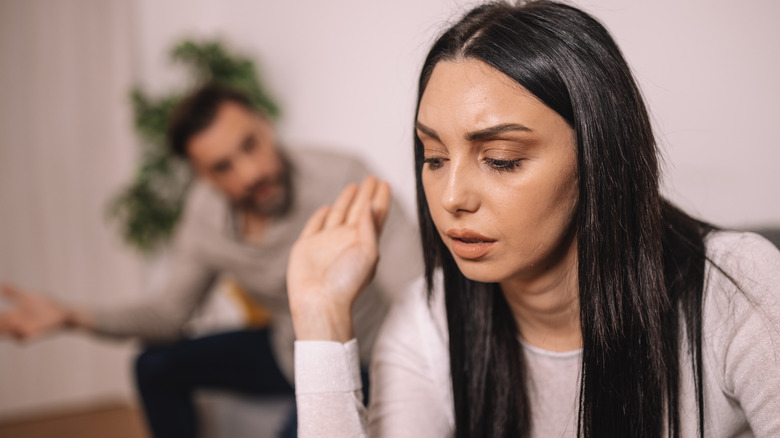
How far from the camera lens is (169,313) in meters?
2.11

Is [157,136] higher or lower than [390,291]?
higher

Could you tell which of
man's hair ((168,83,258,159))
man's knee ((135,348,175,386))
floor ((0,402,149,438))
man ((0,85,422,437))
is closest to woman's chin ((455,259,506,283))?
man ((0,85,422,437))

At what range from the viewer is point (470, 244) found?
82 centimetres

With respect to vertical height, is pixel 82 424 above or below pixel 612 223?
below

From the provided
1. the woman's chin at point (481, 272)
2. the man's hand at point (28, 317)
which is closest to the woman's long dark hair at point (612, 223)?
the woman's chin at point (481, 272)

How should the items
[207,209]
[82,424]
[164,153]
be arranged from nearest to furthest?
[207,209]
[164,153]
[82,424]

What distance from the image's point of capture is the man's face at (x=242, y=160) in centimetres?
188

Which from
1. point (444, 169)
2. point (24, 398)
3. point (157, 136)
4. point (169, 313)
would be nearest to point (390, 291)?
point (169, 313)

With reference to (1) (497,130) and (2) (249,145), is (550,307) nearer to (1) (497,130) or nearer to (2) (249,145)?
(1) (497,130)

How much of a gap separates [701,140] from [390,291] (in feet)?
2.97

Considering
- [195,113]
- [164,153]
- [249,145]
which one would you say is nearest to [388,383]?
[249,145]

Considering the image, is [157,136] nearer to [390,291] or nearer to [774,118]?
[390,291]

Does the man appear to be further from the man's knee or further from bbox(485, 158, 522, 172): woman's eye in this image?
bbox(485, 158, 522, 172): woman's eye

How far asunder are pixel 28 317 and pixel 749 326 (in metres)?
1.89
